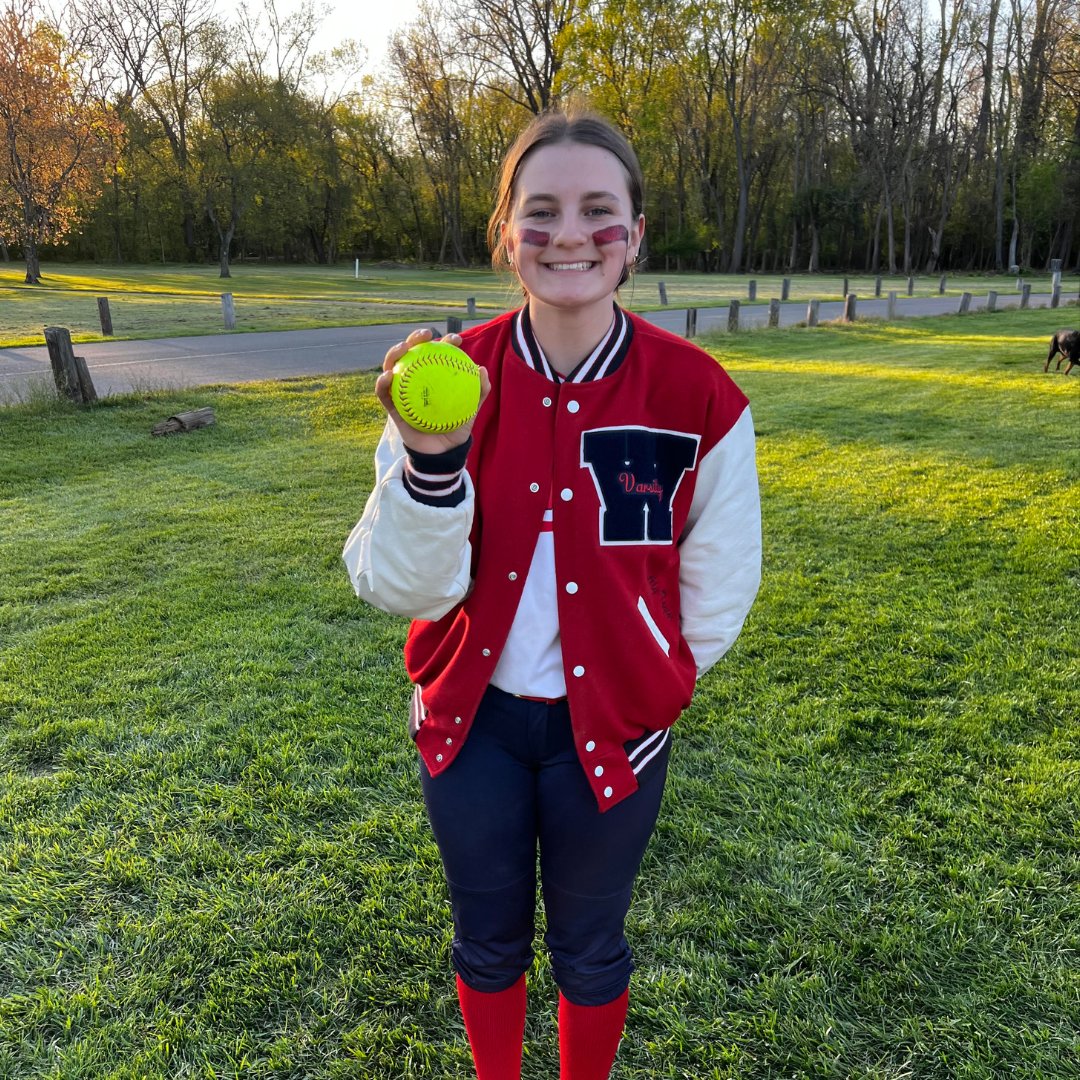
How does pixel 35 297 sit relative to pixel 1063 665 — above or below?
above

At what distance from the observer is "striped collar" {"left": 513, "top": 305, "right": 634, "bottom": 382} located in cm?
158

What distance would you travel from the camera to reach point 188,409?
9492 millimetres

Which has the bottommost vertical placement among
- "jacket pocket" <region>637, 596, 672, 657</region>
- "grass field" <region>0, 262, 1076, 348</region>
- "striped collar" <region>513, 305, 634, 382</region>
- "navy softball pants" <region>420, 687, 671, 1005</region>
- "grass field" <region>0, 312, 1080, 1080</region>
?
"grass field" <region>0, 312, 1080, 1080</region>

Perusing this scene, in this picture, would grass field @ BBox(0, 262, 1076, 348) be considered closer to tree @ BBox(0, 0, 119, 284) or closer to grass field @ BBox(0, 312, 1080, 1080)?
tree @ BBox(0, 0, 119, 284)

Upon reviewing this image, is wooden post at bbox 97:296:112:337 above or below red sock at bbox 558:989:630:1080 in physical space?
above

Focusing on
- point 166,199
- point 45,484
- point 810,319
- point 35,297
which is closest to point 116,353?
point 45,484

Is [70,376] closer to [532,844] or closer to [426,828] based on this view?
[426,828]

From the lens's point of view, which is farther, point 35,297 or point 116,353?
point 35,297

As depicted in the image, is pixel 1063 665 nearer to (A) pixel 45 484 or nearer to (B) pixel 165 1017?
(B) pixel 165 1017

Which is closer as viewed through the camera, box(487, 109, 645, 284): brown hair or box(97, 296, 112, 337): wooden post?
box(487, 109, 645, 284): brown hair

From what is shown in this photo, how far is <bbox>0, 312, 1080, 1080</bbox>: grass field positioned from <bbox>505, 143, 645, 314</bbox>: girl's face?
Answer: 1.88 meters

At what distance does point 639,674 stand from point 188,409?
9.21 meters

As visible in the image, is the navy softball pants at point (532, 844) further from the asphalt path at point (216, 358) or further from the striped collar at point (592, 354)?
the asphalt path at point (216, 358)

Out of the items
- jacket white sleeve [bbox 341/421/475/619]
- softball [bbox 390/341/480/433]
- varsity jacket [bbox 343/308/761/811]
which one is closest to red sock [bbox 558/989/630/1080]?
varsity jacket [bbox 343/308/761/811]
